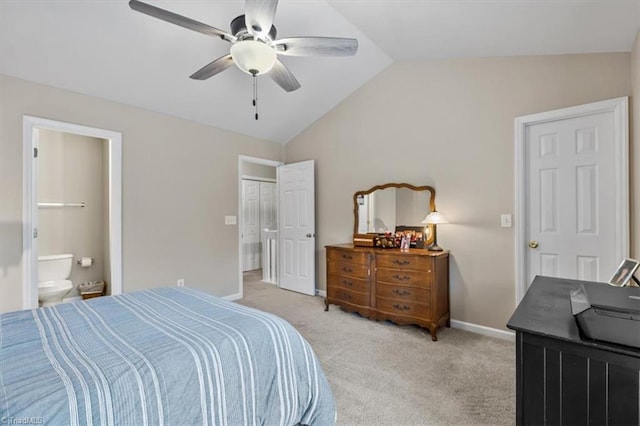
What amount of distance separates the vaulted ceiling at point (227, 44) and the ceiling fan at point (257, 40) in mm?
724

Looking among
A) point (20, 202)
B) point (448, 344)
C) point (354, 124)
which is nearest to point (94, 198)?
point (20, 202)

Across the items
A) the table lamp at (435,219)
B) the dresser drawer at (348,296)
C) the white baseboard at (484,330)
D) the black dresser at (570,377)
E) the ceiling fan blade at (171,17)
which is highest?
the ceiling fan blade at (171,17)

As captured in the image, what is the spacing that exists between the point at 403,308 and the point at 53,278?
4.11 meters

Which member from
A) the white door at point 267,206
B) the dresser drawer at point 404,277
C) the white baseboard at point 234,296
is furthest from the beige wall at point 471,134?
the white door at point 267,206

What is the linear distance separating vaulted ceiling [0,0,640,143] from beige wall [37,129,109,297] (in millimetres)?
1400

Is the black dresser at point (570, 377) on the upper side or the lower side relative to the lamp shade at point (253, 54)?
lower

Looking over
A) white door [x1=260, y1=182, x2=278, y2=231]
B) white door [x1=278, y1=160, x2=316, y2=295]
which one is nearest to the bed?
white door [x1=278, y1=160, x2=316, y2=295]

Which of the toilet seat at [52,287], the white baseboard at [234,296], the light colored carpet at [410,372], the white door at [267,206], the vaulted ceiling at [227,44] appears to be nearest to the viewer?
the light colored carpet at [410,372]

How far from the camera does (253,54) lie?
6.15ft

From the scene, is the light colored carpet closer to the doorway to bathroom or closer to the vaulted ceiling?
the vaulted ceiling

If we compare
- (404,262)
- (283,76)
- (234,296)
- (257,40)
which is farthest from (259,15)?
(234,296)

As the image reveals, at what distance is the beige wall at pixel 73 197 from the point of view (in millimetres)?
3721

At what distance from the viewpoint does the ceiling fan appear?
5.57 ft

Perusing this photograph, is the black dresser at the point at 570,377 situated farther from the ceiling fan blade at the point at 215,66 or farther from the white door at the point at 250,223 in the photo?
the white door at the point at 250,223
